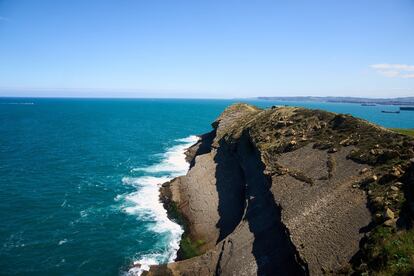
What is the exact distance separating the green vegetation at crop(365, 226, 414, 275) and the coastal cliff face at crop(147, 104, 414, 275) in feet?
0.42

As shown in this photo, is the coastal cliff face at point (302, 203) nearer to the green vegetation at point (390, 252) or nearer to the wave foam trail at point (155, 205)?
the green vegetation at point (390, 252)

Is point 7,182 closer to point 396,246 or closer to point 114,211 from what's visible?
point 114,211

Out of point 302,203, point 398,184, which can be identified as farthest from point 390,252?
point 302,203

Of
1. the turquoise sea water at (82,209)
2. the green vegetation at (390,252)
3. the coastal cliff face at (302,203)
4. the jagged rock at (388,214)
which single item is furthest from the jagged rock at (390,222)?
the turquoise sea water at (82,209)

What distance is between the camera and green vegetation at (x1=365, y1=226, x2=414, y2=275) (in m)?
20.5

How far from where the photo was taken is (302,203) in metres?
31.7

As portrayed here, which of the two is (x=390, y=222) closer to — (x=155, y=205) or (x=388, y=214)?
(x=388, y=214)

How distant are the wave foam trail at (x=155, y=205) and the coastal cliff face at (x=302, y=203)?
1.48 m

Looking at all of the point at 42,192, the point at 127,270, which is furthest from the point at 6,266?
the point at 42,192

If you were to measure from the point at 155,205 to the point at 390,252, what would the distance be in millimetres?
37840

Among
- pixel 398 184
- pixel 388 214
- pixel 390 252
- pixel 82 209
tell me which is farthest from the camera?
pixel 82 209

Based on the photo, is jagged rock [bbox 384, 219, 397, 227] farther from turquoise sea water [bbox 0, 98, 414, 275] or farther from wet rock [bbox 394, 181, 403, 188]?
turquoise sea water [bbox 0, 98, 414, 275]

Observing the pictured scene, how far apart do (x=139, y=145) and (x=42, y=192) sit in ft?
157

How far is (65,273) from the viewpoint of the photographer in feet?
111
